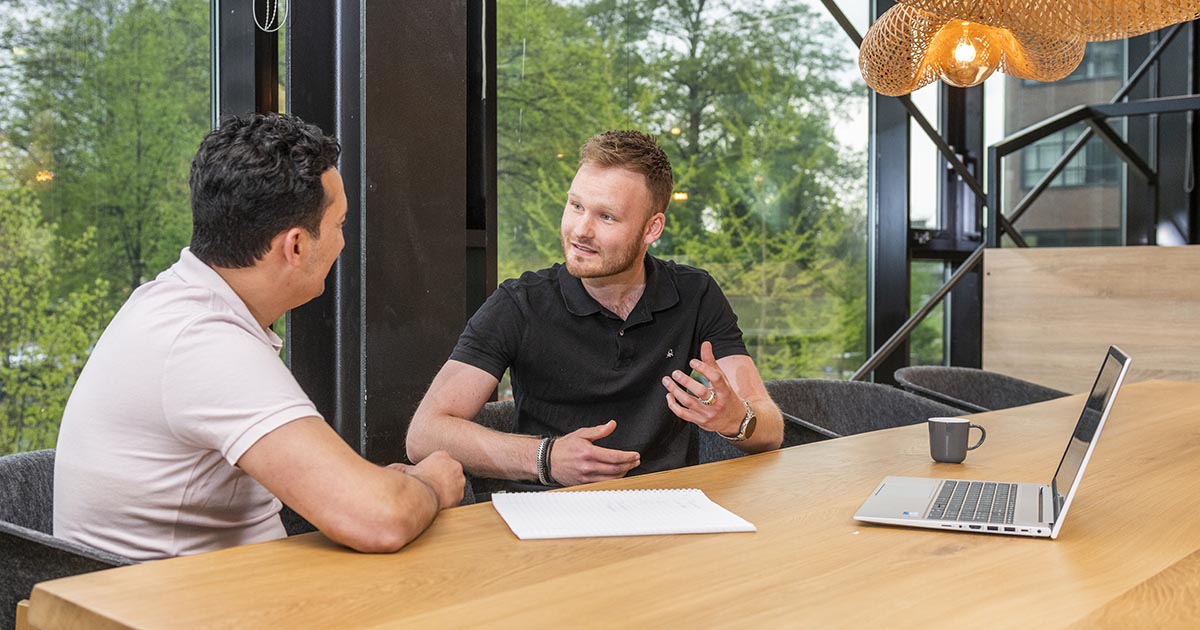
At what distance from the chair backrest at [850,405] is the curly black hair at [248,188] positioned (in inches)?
70.6

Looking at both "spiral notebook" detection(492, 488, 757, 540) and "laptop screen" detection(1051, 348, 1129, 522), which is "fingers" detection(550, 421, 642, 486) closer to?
"spiral notebook" detection(492, 488, 757, 540)

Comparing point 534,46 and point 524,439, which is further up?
point 534,46

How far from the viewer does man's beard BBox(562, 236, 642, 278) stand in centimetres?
251

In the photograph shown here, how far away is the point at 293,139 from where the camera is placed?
170cm

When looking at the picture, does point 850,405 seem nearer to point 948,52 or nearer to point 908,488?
point 948,52

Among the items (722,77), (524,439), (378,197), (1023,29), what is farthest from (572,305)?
(722,77)

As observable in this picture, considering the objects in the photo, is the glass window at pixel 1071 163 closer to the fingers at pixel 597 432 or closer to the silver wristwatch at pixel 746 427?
the silver wristwatch at pixel 746 427

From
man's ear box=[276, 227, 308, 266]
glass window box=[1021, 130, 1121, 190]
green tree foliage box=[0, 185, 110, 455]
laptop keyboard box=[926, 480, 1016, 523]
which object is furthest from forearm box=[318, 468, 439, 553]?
glass window box=[1021, 130, 1121, 190]

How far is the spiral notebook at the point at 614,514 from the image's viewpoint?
61.1 inches

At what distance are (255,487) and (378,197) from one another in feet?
4.49

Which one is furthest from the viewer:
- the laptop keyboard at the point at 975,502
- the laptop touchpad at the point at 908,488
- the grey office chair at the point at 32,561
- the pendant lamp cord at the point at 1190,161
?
the pendant lamp cord at the point at 1190,161

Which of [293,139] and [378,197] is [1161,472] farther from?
[378,197]

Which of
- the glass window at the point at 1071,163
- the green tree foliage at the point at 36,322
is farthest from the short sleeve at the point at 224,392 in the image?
the glass window at the point at 1071,163

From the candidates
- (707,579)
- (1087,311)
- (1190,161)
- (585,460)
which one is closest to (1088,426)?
(707,579)
